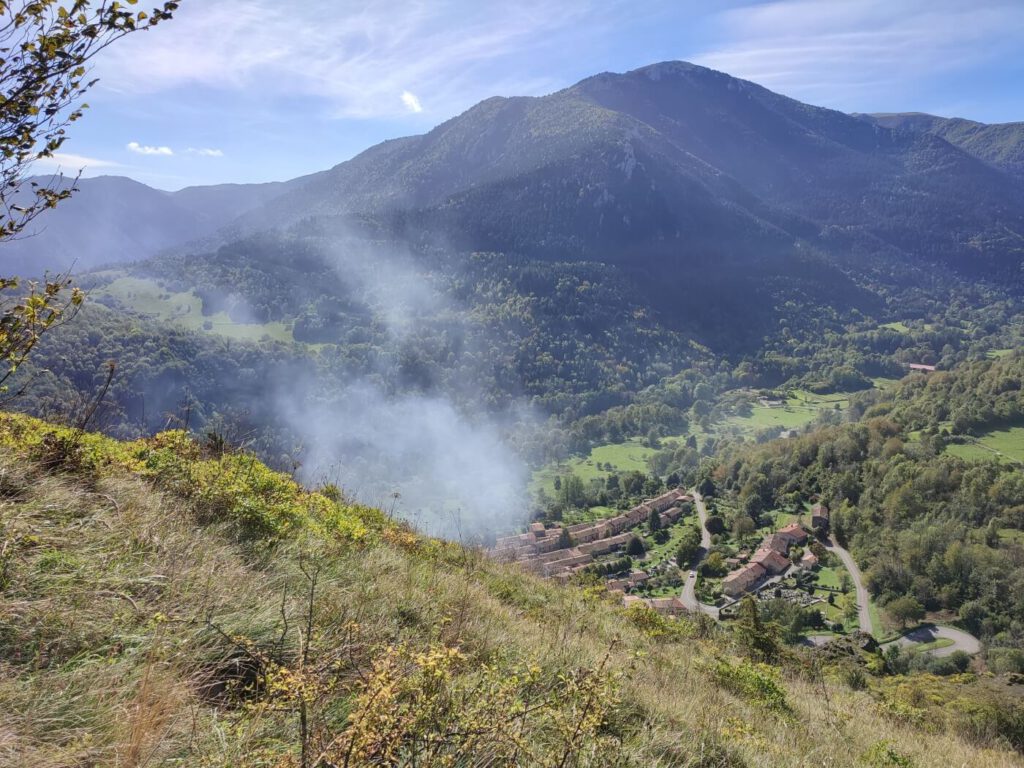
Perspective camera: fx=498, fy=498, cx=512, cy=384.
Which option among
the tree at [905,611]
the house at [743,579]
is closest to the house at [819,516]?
the house at [743,579]

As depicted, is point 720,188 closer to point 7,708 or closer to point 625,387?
point 625,387

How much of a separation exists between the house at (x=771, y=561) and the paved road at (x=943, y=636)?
9.53 m

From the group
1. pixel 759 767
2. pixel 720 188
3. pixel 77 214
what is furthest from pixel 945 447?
pixel 77 214

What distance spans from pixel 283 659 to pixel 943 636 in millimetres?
44354

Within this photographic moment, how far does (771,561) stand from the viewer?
41.7m

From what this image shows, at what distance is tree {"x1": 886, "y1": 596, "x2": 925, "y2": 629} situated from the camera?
1325 inches

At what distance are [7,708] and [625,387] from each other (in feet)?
349

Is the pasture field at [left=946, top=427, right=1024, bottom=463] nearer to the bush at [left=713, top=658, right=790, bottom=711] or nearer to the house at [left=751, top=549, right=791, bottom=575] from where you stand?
the house at [left=751, top=549, right=791, bottom=575]

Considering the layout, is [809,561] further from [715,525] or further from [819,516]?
[715,525]

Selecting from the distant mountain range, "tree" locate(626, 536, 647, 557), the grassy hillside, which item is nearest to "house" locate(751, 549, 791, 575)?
"tree" locate(626, 536, 647, 557)

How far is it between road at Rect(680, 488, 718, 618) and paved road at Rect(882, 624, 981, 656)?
10495 millimetres

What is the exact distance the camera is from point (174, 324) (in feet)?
261

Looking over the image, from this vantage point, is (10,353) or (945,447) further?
(945,447)

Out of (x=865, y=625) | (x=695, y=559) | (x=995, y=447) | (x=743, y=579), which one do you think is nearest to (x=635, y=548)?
(x=695, y=559)
